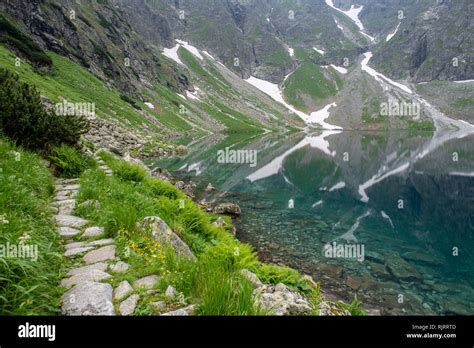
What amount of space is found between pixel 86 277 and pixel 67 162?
8974mm

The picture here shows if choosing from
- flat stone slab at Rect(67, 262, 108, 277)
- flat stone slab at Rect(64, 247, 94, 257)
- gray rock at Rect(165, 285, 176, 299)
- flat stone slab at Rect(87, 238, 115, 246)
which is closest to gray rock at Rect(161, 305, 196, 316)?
gray rock at Rect(165, 285, 176, 299)

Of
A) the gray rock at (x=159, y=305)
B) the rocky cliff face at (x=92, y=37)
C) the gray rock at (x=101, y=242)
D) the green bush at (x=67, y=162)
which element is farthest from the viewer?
the rocky cliff face at (x=92, y=37)

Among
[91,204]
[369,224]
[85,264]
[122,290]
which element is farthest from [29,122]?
[369,224]

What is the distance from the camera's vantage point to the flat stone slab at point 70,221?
764cm

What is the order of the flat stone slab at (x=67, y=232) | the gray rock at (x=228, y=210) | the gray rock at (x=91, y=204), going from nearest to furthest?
the flat stone slab at (x=67, y=232) → the gray rock at (x=91, y=204) → the gray rock at (x=228, y=210)

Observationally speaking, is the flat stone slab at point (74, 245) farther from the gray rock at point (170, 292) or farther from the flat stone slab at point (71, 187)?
the flat stone slab at point (71, 187)

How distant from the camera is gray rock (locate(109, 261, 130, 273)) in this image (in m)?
5.67

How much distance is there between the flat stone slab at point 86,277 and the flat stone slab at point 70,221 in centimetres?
267

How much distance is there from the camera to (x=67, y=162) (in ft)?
41.6

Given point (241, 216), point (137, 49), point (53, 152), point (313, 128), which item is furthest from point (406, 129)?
point (53, 152)

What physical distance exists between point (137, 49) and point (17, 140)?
138 meters

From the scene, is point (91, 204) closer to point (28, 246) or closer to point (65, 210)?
point (65, 210)

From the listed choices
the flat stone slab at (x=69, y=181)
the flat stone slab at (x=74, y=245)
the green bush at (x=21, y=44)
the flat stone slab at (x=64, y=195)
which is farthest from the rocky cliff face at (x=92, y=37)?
the flat stone slab at (x=74, y=245)

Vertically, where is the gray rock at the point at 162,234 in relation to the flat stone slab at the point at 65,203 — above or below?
below
